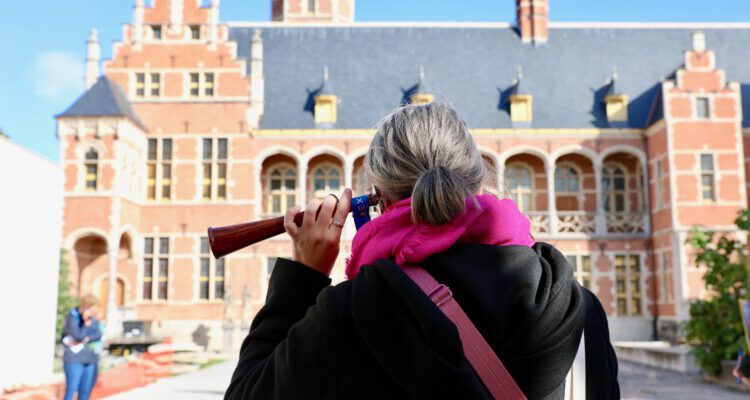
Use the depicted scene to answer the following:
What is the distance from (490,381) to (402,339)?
0.16m

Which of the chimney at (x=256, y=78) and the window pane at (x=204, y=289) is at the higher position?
the chimney at (x=256, y=78)

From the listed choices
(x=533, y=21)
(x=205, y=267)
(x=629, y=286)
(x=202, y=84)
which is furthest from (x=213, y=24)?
(x=629, y=286)

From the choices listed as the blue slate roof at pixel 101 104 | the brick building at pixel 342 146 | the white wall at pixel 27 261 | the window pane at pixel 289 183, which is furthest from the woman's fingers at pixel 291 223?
the window pane at pixel 289 183

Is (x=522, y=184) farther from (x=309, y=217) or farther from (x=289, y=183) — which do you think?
(x=309, y=217)

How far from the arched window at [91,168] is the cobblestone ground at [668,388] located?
50.7ft

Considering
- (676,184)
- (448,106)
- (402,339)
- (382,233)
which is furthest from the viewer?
(676,184)

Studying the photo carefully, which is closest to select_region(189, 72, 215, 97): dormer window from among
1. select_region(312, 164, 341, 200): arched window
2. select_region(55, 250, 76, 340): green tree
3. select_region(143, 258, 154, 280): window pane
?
select_region(312, 164, 341, 200): arched window

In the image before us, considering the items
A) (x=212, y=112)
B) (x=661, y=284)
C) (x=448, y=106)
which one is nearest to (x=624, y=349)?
(x=661, y=284)

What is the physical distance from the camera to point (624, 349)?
18.6m

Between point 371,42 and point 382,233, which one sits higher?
point 371,42

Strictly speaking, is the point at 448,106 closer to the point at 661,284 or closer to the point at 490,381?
the point at 490,381

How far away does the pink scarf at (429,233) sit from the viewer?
125cm

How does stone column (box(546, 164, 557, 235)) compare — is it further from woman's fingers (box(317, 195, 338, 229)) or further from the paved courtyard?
woman's fingers (box(317, 195, 338, 229))

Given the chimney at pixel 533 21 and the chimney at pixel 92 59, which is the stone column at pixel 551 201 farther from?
the chimney at pixel 92 59
